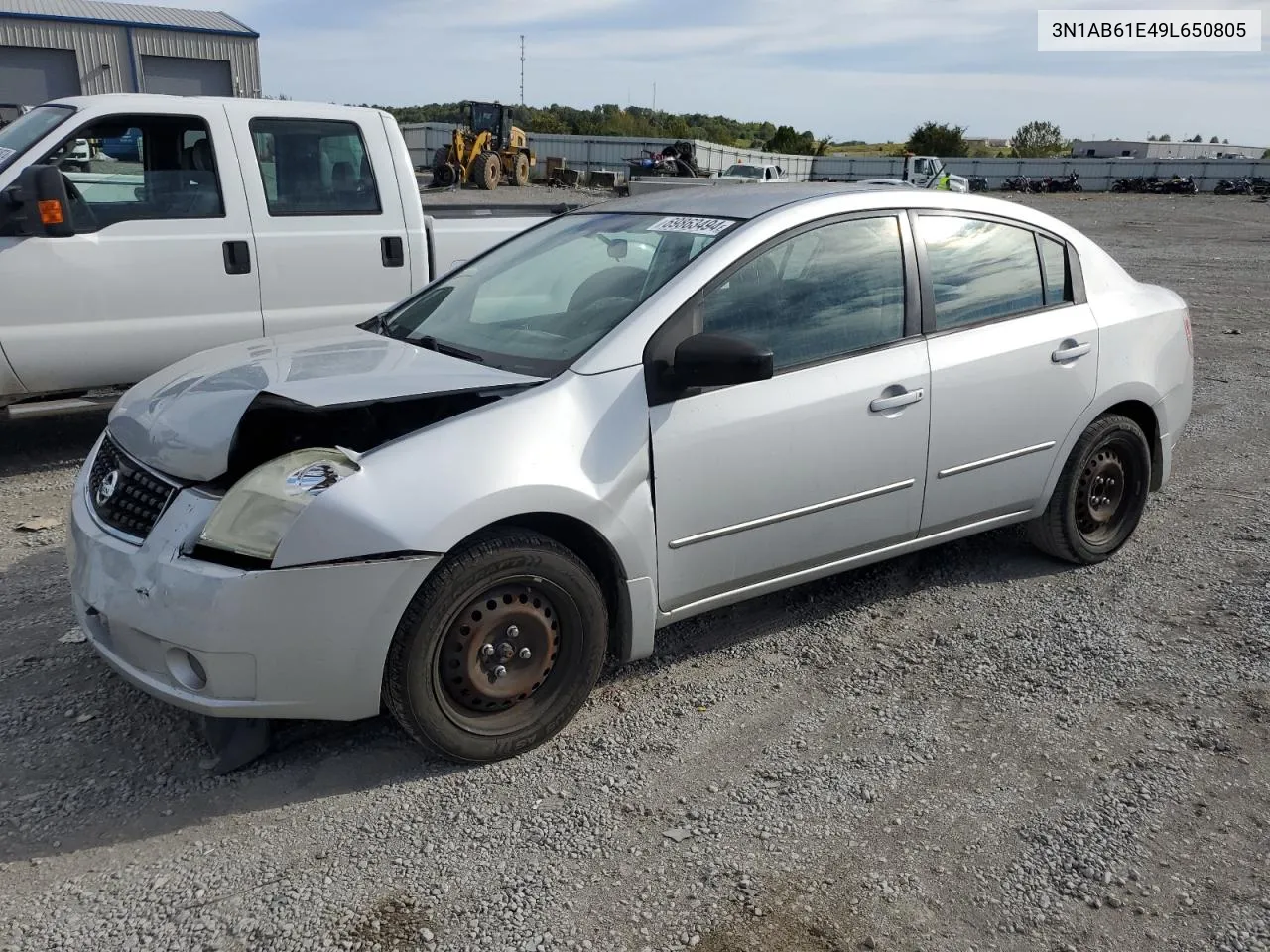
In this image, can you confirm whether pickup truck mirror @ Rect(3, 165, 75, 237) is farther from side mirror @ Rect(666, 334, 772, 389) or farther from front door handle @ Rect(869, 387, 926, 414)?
front door handle @ Rect(869, 387, 926, 414)

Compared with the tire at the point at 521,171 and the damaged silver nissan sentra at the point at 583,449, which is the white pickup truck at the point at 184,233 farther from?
the tire at the point at 521,171

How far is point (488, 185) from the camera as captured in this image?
3322cm

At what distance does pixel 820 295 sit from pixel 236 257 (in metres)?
4.00

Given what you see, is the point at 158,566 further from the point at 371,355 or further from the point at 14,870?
the point at 371,355

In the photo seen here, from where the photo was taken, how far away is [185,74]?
45.2 meters

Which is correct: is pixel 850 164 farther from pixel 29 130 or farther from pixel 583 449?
pixel 583 449

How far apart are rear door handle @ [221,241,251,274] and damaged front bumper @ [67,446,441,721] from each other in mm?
3677

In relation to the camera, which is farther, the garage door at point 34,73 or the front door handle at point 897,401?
the garage door at point 34,73

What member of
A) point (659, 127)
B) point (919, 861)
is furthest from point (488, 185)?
point (659, 127)

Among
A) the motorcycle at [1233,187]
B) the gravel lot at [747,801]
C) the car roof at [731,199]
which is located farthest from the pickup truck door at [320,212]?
the motorcycle at [1233,187]

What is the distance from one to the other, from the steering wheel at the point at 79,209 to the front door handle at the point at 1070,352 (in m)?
5.10

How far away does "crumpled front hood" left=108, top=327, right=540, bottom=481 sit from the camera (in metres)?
3.11

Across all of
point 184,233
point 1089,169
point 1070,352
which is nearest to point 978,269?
point 1070,352

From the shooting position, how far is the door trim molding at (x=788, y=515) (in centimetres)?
351
